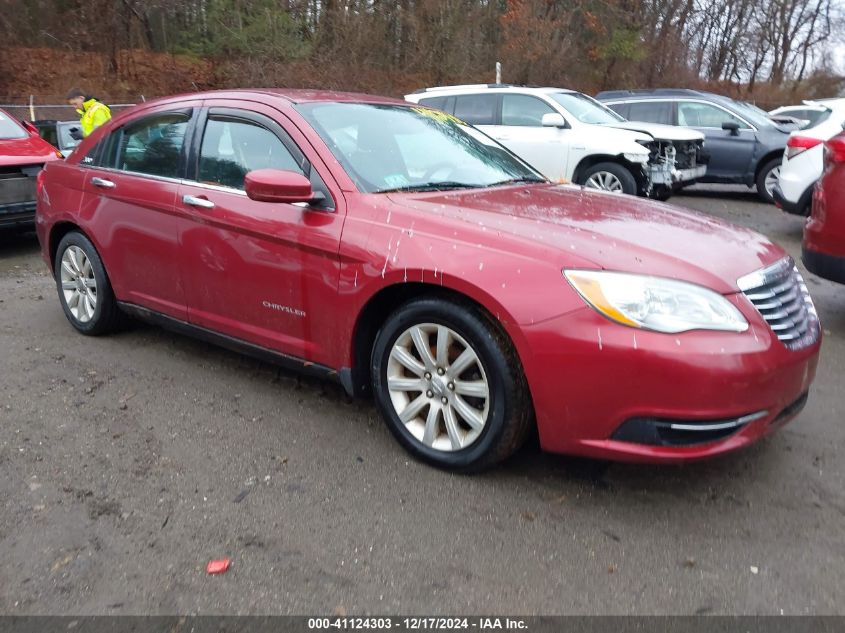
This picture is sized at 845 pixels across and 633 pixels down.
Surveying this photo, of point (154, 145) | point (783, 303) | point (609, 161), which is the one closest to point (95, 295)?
point (154, 145)

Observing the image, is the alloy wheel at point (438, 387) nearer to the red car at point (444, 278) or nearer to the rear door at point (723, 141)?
the red car at point (444, 278)

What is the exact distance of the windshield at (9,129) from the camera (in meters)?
8.56

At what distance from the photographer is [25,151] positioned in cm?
811

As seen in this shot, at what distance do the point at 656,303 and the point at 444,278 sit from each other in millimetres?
829

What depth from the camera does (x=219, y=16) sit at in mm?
23578

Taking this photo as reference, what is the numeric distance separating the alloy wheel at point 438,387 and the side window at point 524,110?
25.1 ft

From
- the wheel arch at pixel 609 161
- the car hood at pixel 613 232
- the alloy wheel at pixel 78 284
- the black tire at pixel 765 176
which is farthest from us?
the black tire at pixel 765 176

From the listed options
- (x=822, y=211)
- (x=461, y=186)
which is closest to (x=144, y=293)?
(x=461, y=186)

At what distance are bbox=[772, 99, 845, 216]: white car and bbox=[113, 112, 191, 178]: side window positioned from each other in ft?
19.6

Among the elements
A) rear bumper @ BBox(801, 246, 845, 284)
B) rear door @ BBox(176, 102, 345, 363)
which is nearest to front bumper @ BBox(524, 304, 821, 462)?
rear door @ BBox(176, 102, 345, 363)

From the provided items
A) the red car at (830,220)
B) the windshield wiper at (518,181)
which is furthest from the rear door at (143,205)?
the red car at (830,220)

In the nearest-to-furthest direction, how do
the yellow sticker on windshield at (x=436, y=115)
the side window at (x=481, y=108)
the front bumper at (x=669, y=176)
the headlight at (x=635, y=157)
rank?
1. the yellow sticker on windshield at (x=436, y=115)
2. the headlight at (x=635, y=157)
3. the front bumper at (x=669, y=176)
4. the side window at (x=481, y=108)

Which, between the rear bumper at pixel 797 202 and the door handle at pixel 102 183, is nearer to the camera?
the door handle at pixel 102 183

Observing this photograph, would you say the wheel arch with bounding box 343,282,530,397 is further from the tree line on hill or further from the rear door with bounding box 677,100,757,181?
the tree line on hill
